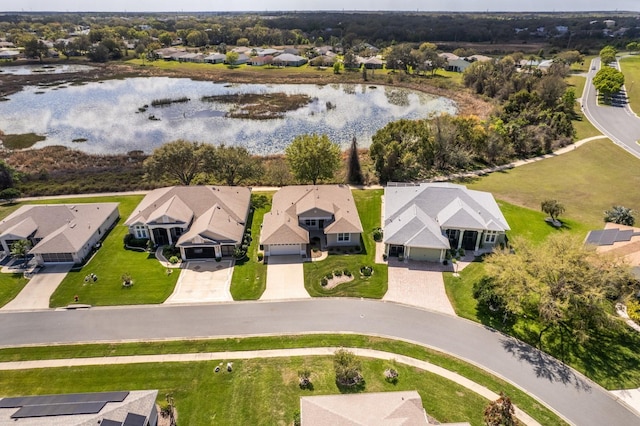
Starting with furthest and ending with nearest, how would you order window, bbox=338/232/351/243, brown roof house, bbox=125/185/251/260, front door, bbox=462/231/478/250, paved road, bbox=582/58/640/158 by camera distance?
paved road, bbox=582/58/640/158 → window, bbox=338/232/351/243 → front door, bbox=462/231/478/250 → brown roof house, bbox=125/185/251/260

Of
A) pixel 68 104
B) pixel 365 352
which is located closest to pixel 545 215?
pixel 365 352

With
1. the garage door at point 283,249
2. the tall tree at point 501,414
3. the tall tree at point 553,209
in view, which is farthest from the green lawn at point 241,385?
the tall tree at point 553,209

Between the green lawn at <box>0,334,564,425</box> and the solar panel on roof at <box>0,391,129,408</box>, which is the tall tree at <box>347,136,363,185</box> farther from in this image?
the solar panel on roof at <box>0,391,129,408</box>

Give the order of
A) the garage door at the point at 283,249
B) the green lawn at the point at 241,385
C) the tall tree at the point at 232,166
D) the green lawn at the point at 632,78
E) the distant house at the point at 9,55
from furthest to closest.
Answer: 1. the distant house at the point at 9,55
2. the green lawn at the point at 632,78
3. the tall tree at the point at 232,166
4. the garage door at the point at 283,249
5. the green lawn at the point at 241,385

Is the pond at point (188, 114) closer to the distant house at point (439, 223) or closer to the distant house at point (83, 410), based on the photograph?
the distant house at point (439, 223)

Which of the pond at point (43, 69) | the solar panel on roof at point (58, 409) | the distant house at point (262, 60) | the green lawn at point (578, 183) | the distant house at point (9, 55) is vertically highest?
the distant house at point (9, 55)

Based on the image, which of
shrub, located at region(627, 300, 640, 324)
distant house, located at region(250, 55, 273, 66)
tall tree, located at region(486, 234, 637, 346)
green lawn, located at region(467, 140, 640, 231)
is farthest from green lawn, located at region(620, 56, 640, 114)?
distant house, located at region(250, 55, 273, 66)

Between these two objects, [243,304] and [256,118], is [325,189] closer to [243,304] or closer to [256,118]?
[243,304]

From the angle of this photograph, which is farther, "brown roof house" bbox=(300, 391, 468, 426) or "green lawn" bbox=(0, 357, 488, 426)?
"green lawn" bbox=(0, 357, 488, 426)
